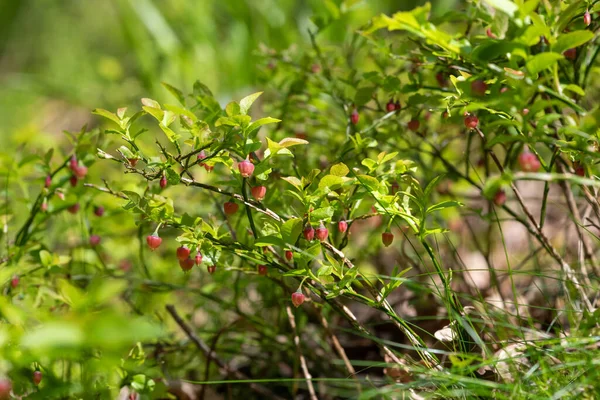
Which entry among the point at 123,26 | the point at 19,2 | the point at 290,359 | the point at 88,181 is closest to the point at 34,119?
the point at 123,26

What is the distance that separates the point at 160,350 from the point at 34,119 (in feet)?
8.37

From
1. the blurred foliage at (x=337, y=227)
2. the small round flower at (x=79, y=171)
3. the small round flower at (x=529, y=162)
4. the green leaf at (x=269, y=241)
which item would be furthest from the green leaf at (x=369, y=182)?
the small round flower at (x=79, y=171)

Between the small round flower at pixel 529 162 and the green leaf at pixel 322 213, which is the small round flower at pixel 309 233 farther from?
the small round flower at pixel 529 162

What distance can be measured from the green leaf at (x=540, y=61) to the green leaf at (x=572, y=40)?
3cm

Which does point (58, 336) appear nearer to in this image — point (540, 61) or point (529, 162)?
point (540, 61)

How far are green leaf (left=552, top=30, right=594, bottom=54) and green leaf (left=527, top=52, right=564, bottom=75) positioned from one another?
0.03 m

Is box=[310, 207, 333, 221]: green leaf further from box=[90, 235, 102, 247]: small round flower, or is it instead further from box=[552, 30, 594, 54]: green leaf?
box=[90, 235, 102, 247]: small round flower

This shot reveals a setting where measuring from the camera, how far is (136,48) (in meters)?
2.69

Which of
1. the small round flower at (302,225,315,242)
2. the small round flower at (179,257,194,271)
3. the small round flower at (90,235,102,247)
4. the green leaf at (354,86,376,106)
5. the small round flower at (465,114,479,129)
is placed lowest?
the small round flower at (90,235,102,247)

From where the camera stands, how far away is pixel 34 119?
127 inches

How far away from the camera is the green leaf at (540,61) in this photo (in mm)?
653

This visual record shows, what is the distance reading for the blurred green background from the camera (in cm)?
254

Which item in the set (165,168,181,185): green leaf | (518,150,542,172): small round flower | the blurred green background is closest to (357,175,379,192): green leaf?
(165,168,181,185): green leaf

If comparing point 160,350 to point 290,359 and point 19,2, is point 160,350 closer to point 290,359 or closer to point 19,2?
point 290,359
